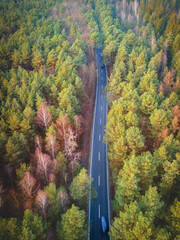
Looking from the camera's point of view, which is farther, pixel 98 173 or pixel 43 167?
pixel 98 173

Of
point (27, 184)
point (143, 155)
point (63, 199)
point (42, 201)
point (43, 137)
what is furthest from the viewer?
point (43, 137)

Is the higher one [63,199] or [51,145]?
[51,145]

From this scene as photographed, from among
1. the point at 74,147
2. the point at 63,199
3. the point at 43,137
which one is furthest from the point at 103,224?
the point at 43,137

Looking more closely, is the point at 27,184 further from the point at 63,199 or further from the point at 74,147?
the point at 74,147

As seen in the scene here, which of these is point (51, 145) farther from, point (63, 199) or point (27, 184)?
point (63, 199)

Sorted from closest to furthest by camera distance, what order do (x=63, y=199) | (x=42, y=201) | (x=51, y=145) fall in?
1. (x=42, y=201)
2. (x=63, y=199)
3. (x=51, y=145)

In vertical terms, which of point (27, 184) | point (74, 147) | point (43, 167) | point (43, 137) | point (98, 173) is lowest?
point (98, 173)
